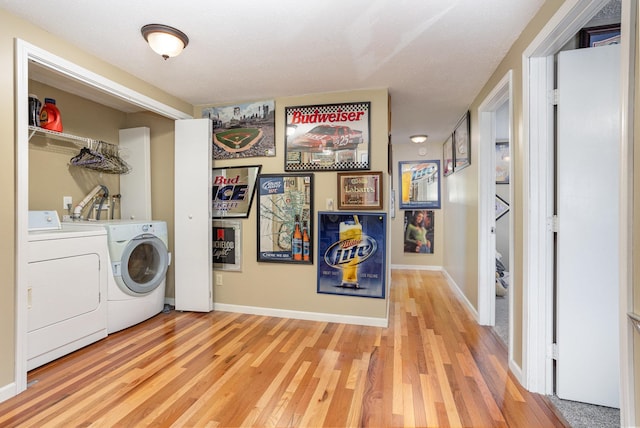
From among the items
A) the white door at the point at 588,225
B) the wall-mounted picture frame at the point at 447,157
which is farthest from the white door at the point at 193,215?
the wall-mounted picture frame at the point at 447,157

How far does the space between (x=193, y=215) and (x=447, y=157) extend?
13.1 ft

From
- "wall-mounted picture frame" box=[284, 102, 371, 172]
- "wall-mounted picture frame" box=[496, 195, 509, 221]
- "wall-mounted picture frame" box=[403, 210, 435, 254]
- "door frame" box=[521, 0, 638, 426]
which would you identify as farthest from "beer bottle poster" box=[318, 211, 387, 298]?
"wall-mounted picture frame" box=[403, 210, 435, 254]

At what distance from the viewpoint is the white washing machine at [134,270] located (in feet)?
8.92

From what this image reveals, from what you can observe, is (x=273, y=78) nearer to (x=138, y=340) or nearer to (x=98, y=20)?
(x=98, y=20)

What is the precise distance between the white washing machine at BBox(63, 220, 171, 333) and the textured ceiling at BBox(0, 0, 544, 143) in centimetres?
145

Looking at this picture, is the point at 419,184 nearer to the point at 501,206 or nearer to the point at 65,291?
the point at 501,206

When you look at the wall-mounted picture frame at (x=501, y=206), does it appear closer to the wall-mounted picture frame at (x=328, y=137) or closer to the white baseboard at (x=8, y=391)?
the wall-mounted picture frame at (x=328, y=137)

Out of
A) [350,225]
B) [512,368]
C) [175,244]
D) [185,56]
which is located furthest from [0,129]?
[512,368]

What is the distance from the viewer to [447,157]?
4.90 metres

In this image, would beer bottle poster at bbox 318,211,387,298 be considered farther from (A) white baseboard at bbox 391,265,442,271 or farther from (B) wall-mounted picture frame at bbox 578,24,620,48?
(A) white baseboard at bbox 391,265,442,271

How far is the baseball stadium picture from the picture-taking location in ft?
10.6

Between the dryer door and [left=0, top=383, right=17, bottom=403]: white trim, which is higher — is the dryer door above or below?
above

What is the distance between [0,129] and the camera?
1.78 meters

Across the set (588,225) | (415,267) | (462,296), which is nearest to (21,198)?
(588,225)
